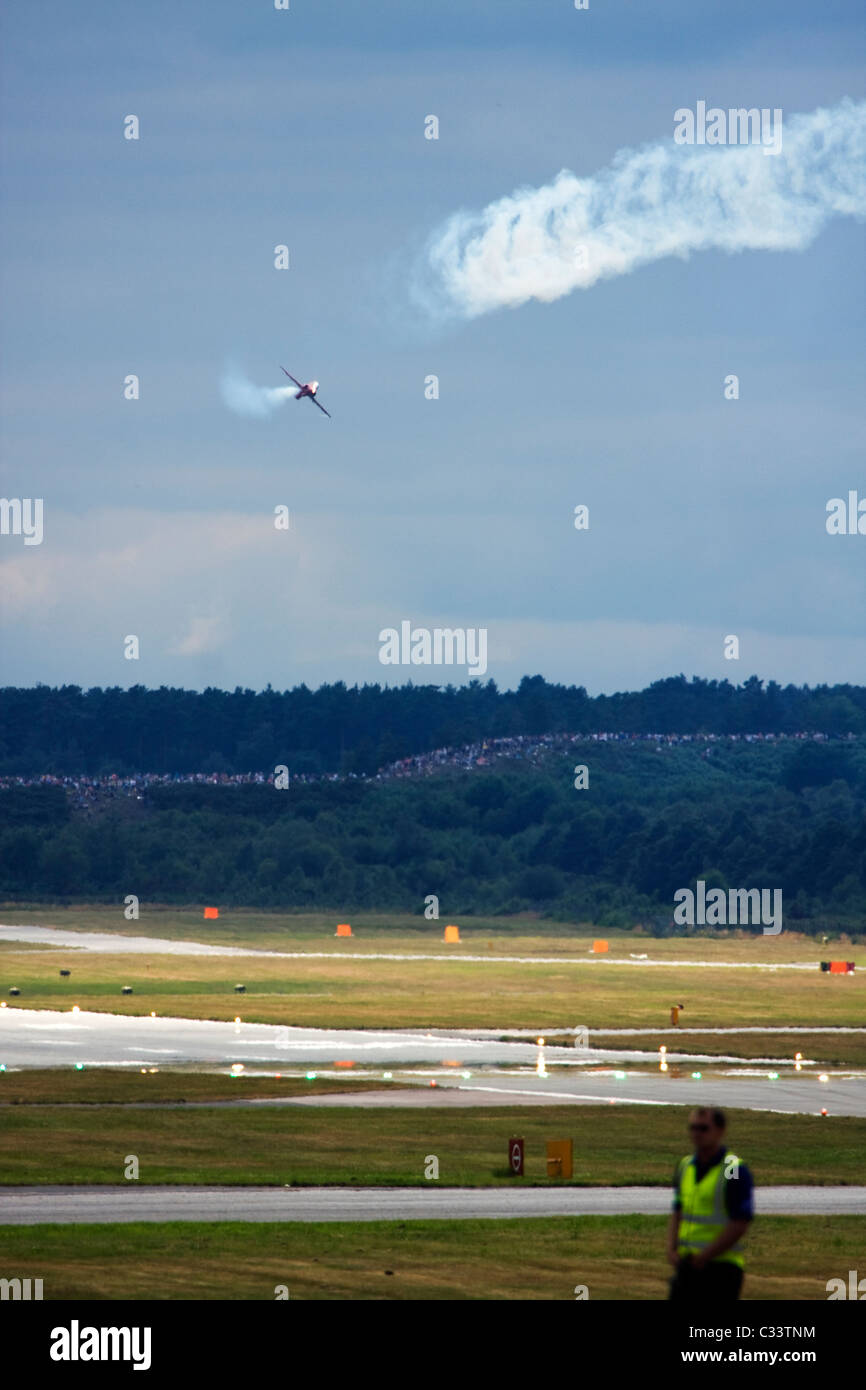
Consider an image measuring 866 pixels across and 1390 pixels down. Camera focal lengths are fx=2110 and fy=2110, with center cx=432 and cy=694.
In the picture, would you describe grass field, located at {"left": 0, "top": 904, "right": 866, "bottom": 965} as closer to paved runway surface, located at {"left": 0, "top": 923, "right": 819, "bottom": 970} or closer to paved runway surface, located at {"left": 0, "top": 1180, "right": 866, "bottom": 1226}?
paved runway surface, located at {"left": 0, "top": 923, "right": 819, "bottom": 970}

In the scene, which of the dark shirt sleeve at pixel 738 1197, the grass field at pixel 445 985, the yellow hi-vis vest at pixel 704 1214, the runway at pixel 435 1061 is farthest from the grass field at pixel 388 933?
the dark shirt sleeve at pixel 738 1197

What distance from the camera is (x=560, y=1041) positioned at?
7481 cm

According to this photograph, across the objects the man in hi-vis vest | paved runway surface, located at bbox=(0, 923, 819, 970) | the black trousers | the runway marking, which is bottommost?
the runway marking

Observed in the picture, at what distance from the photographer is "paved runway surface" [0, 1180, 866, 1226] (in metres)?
33.8

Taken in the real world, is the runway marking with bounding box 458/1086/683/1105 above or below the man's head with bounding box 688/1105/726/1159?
below

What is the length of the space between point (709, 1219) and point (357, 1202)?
19.5 meters

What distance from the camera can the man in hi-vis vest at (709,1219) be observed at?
1716 cm

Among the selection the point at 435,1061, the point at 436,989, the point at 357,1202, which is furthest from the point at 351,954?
the point at 357,1202

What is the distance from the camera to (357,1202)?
36.0 metres

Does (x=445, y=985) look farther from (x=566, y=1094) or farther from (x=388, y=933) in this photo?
(x=388, y=933)

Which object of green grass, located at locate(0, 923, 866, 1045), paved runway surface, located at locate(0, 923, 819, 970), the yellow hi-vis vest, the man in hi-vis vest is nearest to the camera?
the man in hi-vis vest

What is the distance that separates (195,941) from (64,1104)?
9793cm

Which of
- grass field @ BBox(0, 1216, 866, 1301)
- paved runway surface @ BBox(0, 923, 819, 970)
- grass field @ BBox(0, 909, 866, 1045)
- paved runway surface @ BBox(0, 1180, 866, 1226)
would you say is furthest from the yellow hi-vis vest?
paved runway surface @ BBox(0, 923, 819, 970)
